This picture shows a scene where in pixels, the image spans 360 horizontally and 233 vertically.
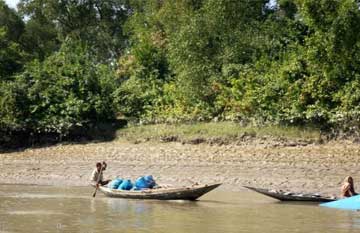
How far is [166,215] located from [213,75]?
1341cm

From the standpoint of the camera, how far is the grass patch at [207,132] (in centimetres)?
2361

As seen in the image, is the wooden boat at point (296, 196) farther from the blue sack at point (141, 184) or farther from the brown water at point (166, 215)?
the blue sack at point (141, 184)

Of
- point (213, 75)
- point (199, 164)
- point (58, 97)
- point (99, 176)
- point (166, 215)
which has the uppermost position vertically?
point (213, 75)

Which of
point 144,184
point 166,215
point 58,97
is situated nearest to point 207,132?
point 144,184

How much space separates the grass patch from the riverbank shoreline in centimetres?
51

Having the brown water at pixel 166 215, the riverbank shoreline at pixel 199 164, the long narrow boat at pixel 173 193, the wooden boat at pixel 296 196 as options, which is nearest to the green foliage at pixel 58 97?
the riverbank shoreline at pixel 199 164

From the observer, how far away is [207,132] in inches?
999

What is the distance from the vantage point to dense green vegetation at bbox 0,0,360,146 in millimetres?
24297

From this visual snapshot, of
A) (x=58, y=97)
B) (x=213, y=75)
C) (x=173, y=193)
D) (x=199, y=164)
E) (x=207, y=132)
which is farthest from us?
(x=58, y=97)

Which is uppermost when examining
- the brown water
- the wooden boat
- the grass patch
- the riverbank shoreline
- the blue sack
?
the grass patch

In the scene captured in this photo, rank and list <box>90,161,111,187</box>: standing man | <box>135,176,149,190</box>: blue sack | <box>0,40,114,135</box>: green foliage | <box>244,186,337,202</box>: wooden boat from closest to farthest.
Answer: <box>244,186,337,202</box>: wooden boat < <box>135,176,149,190</box>: blue sack < <box>90,161,111,187</box>: standing man < <box>0,40,114,135</box>: green foliage

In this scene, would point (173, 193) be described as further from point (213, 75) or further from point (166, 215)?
point (213, 75)

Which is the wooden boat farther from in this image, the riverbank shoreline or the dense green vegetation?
the dense green vegetation

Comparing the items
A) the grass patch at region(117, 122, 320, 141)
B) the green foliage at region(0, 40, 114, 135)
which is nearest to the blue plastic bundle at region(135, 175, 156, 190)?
the grass patch at region(117, 122, 320, 141)
